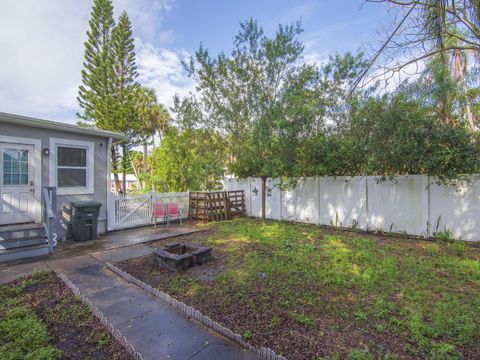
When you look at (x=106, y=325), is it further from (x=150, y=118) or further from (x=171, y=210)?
(x=150, y=118)

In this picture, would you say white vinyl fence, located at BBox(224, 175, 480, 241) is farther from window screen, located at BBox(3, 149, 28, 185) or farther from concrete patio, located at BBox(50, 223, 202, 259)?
window screen, located at BBox(3, 149, 28, 185)

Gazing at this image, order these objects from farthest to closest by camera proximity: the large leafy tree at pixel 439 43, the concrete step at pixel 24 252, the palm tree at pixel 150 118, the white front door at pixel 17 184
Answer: the palm tree at pixel 150 118, the white front door at pixel 17 184, the concrete step at pixel 24 252, the large leafy tree at pixel 439 43

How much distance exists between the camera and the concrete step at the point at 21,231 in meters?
4.87

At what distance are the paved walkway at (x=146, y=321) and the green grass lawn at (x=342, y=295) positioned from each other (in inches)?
10.3

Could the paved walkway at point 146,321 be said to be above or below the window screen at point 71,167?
below

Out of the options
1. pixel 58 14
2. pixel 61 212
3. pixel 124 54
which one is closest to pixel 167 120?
pixel 124 54

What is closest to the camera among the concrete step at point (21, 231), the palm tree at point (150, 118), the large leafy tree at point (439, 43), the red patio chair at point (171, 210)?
the large leafy tree at point (439, 43)

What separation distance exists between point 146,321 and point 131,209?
223 inches

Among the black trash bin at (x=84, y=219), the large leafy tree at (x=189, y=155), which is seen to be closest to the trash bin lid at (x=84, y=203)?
the black trash bin at (x=84, y=219)

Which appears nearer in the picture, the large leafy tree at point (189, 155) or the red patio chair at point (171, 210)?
the red patio chair at point (171, 210)

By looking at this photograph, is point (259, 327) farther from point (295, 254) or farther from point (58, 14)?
point (58, 14)

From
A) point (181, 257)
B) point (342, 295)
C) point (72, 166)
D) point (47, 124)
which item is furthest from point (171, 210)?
point (342, 295)

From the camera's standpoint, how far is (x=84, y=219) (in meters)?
6.20

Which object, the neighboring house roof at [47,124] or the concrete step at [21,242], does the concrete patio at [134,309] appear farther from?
the neighboring house roof at [47,124]
